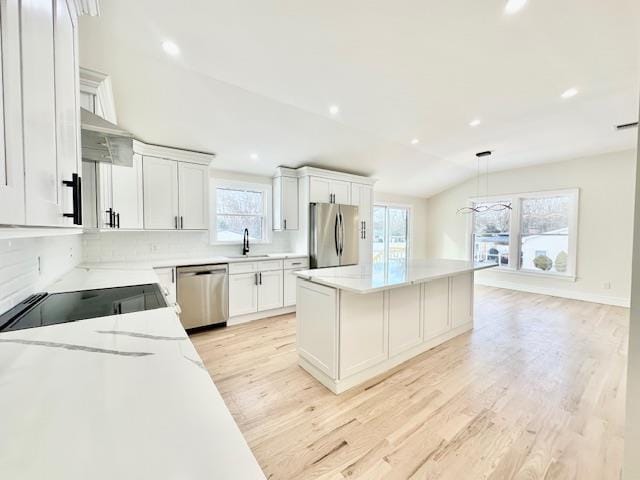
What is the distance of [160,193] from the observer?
333cm

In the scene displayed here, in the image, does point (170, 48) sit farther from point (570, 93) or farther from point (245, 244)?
point (570, 93)

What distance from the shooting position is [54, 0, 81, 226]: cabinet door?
0.85m

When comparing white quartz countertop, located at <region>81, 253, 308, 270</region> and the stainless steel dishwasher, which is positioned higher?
white quartz countertop, located at <region>81, 253, 308, 270</region>

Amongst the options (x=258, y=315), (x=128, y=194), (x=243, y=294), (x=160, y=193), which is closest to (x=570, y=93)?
(x=243, y=294)

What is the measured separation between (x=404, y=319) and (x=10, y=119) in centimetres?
272

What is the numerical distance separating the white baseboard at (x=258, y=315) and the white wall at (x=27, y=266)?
1.93 meters

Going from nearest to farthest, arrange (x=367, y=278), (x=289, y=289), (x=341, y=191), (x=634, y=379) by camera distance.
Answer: (x=634, y=379) → (x=367, y=278) → (x=289, y=289) → (x=341, y=191)

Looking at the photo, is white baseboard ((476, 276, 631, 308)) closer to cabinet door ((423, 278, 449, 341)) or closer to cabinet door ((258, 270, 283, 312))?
cabinet door ((423, 278, 449, 341))

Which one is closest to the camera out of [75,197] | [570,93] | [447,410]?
[75,197]

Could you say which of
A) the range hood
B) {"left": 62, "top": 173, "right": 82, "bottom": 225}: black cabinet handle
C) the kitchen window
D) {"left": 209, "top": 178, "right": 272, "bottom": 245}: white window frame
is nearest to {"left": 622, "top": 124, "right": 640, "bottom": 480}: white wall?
{"left": 62, "top": 173, "right": 82, "bottom": 225}: black cabinet handle

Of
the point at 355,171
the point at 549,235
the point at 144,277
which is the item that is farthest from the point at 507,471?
the point at 549,235

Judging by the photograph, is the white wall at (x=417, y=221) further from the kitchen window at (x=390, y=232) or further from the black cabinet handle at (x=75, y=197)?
the black cabinet handle at (x=75, y=197)

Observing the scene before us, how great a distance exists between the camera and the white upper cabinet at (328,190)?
4344mm

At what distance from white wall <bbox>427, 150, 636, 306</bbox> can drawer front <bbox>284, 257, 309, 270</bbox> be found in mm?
4710
